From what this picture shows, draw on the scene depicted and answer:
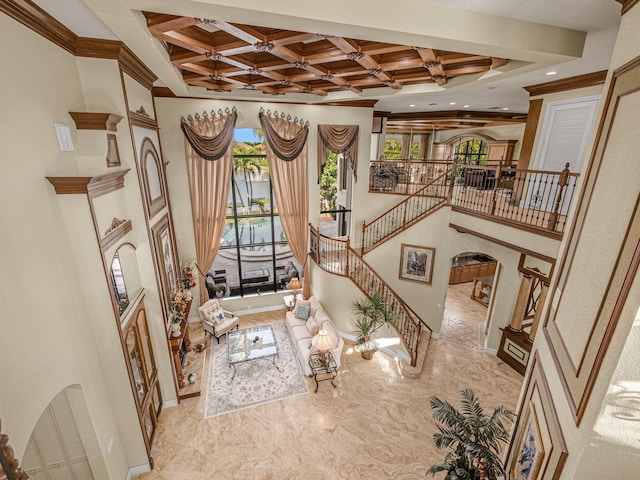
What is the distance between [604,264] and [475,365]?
5.38 metres

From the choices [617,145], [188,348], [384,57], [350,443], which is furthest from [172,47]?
[350,443]

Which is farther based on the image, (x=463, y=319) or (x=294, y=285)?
(x=463, y=319)

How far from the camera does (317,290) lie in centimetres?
782

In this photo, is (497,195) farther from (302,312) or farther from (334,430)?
(334,430)

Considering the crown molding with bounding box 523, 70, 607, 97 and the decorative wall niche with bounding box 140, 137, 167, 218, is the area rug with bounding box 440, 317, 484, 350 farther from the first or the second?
the decorative wall niche with bounding box 140, 137, 167, 218

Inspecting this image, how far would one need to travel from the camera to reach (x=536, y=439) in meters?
2.45

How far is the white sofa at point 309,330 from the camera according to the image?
6031 mm

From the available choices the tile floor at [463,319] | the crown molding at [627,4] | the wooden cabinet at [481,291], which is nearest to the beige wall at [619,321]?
the crown molding at [627,4]

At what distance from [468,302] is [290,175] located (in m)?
6.78

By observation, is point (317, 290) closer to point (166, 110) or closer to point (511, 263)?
point (511, 263)

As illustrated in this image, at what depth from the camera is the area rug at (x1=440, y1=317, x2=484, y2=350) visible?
283 inches

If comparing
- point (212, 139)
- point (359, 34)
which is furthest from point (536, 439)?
point (212, 139)

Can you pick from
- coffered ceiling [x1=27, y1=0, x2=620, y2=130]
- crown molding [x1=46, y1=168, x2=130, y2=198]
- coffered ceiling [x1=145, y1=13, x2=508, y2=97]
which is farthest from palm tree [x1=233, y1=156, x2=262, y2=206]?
crown molding [x1=46, y1=168, x2=130, y2=198]

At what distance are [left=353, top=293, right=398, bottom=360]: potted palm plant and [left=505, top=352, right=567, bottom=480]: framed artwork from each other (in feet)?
10.9
